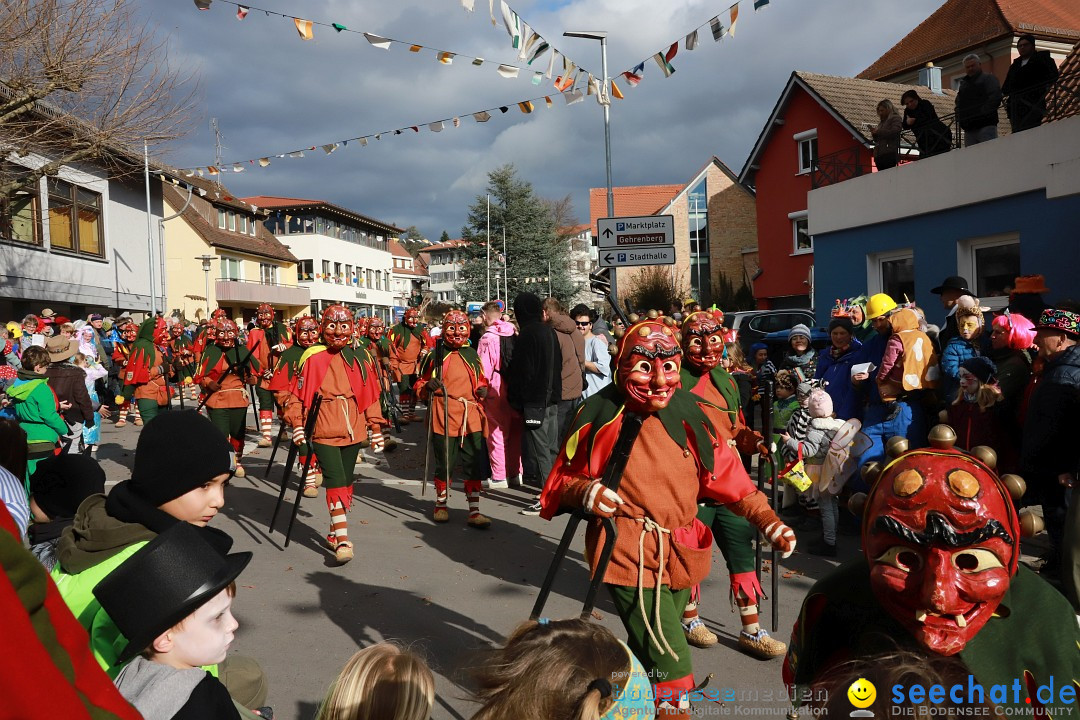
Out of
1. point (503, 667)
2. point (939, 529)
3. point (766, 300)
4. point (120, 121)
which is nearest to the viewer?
point (939, 529)

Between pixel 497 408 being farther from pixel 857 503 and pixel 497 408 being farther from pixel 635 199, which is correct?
pixel 635 199

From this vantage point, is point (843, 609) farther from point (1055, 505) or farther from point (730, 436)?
point (1055, 505)

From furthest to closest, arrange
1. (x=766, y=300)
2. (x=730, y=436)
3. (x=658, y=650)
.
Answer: (x=766, y=300) → (x=730, y=436) → (x=658, y=650)

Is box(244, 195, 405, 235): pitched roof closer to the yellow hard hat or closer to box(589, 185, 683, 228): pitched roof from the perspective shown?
box(589, 185, 683, 228): pitched roof

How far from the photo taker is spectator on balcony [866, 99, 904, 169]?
14.2m

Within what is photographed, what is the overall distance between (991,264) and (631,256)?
23.7ft

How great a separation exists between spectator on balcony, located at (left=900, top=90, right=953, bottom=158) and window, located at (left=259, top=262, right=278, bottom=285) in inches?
1668

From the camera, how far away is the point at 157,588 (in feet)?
6.05

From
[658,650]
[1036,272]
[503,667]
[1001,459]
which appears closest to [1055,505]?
[1001,459]

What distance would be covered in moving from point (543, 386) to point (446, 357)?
1.09 metres

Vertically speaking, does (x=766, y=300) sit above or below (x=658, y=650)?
above

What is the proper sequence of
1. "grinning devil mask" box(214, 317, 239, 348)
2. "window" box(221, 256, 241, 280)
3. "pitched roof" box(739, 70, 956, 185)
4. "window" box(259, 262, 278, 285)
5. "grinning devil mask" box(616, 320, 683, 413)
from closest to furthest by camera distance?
"grinning devil mask" box(616, 320, 683, 413) < "grinning devil mask" box(214, 317, 239, 348) < "pitched roof" box(739, 70, 956, 185) < "window" box(221, 256, 241, 280) < "window" box(259, 262, 278, 285)

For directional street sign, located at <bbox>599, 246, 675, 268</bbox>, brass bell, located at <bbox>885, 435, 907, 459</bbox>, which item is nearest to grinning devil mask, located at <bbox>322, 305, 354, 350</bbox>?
directional street sign, located at <bbox>599, 246, 675, 268</bbox>

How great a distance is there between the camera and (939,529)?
1.91 meters
